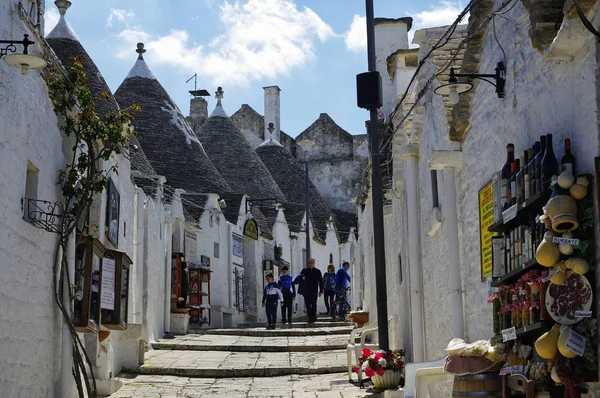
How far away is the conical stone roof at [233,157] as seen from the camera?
35.1m

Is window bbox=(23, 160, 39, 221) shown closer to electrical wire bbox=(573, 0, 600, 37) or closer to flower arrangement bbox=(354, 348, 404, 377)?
flower arrangement bbox=(354, 348, 404, 377)

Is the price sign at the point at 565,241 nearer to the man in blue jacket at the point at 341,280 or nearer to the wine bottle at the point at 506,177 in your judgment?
the wine bottle at the point at 506,177

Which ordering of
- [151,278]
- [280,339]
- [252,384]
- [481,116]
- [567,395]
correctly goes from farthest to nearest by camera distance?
[280,339] → [151,278] → [252,384] → [481,116] → [567,395]

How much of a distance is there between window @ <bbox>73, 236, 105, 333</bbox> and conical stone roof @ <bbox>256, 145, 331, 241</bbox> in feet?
92.9

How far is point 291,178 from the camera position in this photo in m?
42.1

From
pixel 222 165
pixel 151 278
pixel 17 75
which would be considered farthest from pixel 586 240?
pixel 222 165

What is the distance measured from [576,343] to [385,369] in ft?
20.3

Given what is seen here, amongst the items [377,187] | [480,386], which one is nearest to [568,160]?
[480,386]

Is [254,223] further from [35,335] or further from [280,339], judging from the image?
[35,335]

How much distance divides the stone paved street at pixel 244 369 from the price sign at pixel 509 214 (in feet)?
18.6

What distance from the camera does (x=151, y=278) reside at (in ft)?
62.1

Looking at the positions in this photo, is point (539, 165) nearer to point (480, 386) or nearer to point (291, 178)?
point (480, 386)

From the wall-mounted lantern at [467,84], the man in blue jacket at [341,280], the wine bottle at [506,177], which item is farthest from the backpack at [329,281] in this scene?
the wine bottle at [506,177]

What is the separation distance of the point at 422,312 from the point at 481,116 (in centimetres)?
389
